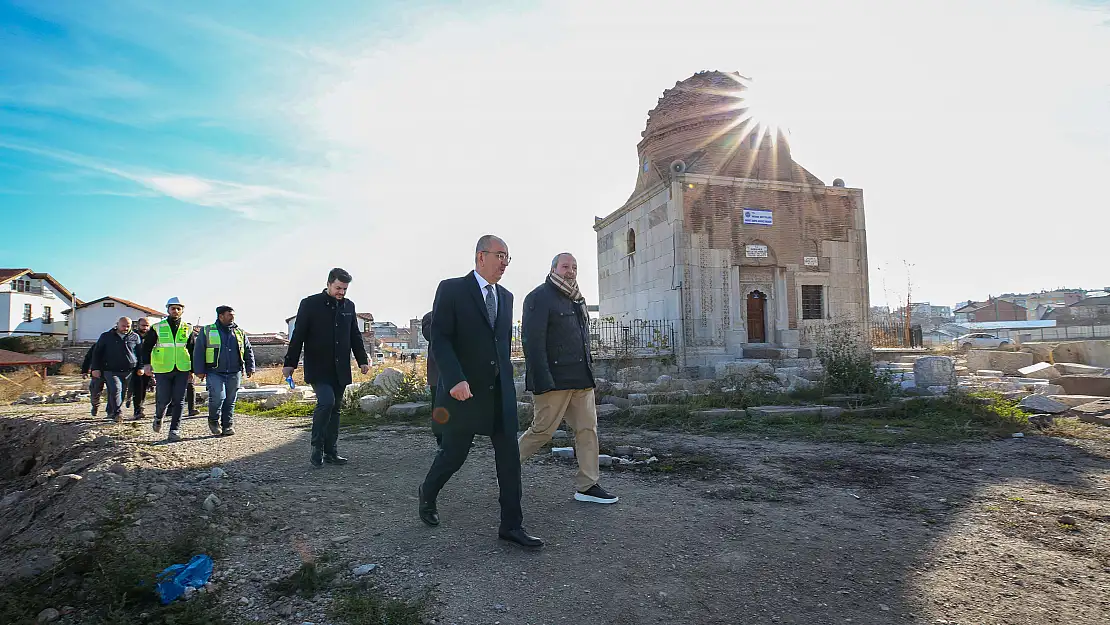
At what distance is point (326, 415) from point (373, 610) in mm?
3442

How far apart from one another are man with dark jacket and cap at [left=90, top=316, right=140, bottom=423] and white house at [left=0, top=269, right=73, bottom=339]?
39006mm

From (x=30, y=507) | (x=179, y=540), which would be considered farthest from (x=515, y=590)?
(x=30, y=507)

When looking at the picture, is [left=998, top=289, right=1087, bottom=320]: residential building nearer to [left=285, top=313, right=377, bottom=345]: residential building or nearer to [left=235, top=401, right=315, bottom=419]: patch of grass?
[left=285, top=313, right=377, bottom=345]: residential building

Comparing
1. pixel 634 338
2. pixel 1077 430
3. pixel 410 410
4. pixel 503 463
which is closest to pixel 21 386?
pixel 410 410

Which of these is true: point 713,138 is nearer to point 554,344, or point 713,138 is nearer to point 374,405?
point 374,405

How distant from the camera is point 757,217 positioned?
56.8 feet

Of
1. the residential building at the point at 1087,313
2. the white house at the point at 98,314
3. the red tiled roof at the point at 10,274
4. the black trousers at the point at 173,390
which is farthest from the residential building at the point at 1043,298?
the red tiled roof at the point at 10,274

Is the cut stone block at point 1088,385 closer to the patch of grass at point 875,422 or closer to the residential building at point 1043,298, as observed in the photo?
the patch of grass at point 875,422

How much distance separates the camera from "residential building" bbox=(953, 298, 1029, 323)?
67562 mm

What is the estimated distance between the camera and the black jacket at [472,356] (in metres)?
3.59

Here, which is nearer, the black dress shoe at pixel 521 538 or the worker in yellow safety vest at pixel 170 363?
the black dress shoe at pixel 521 538

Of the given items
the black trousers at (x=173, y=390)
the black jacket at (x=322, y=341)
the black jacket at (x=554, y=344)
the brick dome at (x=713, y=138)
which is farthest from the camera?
the brick dome at (x=713, y=138)

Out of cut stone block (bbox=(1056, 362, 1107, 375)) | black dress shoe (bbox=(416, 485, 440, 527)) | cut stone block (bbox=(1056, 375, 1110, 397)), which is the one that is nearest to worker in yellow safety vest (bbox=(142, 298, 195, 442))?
black dress shoe (bbox=(416, 485, 440, 527))

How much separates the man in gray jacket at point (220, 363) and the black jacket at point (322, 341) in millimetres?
2276
